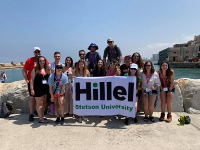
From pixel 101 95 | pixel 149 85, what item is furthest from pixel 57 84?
pixel 149 85

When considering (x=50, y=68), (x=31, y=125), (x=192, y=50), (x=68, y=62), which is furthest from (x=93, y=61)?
(x=192, y=50)

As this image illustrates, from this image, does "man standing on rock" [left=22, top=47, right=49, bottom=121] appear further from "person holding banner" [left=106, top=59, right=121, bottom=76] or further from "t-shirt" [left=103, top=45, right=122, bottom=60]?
"t-shirt" [left=103, top=45, right=122, bottom=60]

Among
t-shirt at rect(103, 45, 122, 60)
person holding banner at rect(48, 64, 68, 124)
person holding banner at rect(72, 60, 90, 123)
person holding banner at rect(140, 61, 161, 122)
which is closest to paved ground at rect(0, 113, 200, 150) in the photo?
person holding banner at rect(72, 60, 90, 123)

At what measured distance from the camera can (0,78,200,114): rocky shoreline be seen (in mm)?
5153

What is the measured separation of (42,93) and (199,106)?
530 cm

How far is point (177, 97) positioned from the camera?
203 inches

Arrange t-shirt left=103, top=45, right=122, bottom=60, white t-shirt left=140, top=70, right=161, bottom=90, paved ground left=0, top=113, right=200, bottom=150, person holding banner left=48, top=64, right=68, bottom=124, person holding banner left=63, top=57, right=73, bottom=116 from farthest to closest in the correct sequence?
t-shirt left=103, top=45, right=122, bottom=60
person holding banner left=63, top=57, right=73, bottom=116
white t-shirt left=140, top=70, right=161, bottom=90
person holding banner left=48, top=64, right=68, bottom=124
paved ground left=0, top=113, right=200, bottom=150

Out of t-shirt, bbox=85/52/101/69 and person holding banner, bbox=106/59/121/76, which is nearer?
person holding banner, bbox=106/59/121/76

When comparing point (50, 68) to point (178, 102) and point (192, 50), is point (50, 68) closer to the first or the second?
point (178, 102)

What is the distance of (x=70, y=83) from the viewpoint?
4707 millimetres

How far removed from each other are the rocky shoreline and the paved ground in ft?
2.32

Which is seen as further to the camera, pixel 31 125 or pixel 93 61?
pixel 93 61

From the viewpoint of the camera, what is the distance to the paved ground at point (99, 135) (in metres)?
3.09

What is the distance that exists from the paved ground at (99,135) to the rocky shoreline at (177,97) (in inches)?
27.8
